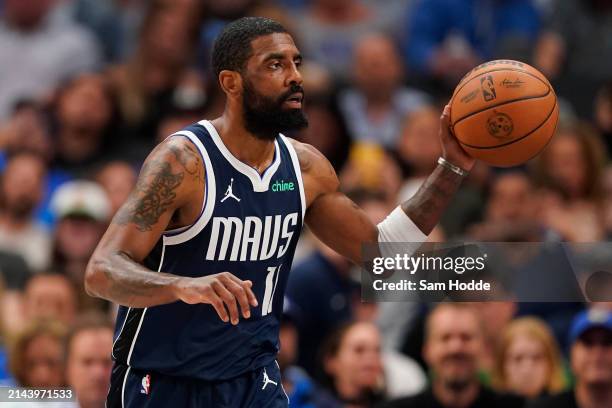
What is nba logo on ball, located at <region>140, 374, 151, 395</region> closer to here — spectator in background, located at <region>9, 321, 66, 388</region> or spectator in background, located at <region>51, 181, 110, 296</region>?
spectator in background, located at <region>9, 321, 66, 388</region>

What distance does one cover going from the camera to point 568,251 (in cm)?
760

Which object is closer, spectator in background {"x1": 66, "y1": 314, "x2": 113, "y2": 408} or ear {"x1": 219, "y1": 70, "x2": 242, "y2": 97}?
ear {"x1": 219, "y1": 70, "x2": 242, "y2": 97}

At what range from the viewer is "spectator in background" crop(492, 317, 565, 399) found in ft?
25.8

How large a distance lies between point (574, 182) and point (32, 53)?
5183 millimetres

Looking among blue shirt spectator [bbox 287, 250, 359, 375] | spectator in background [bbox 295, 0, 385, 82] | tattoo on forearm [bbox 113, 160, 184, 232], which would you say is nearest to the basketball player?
tattoo on forearm [bbox 113, 160, 184, 232]

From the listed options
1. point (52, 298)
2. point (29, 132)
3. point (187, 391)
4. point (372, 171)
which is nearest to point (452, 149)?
point (187, 391)

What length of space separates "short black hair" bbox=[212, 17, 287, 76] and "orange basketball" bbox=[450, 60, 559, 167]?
934mm

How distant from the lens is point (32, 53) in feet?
37.4

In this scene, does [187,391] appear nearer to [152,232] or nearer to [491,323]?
[152,232]

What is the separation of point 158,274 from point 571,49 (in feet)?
24.2

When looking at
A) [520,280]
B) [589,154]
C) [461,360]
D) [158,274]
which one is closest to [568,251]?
[520,280]

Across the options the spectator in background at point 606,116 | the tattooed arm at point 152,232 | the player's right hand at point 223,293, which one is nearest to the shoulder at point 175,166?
the tattooed arm at point 152,232

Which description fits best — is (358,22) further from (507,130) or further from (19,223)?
(507,130)

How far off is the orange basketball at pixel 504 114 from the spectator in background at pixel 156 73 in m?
5.37
